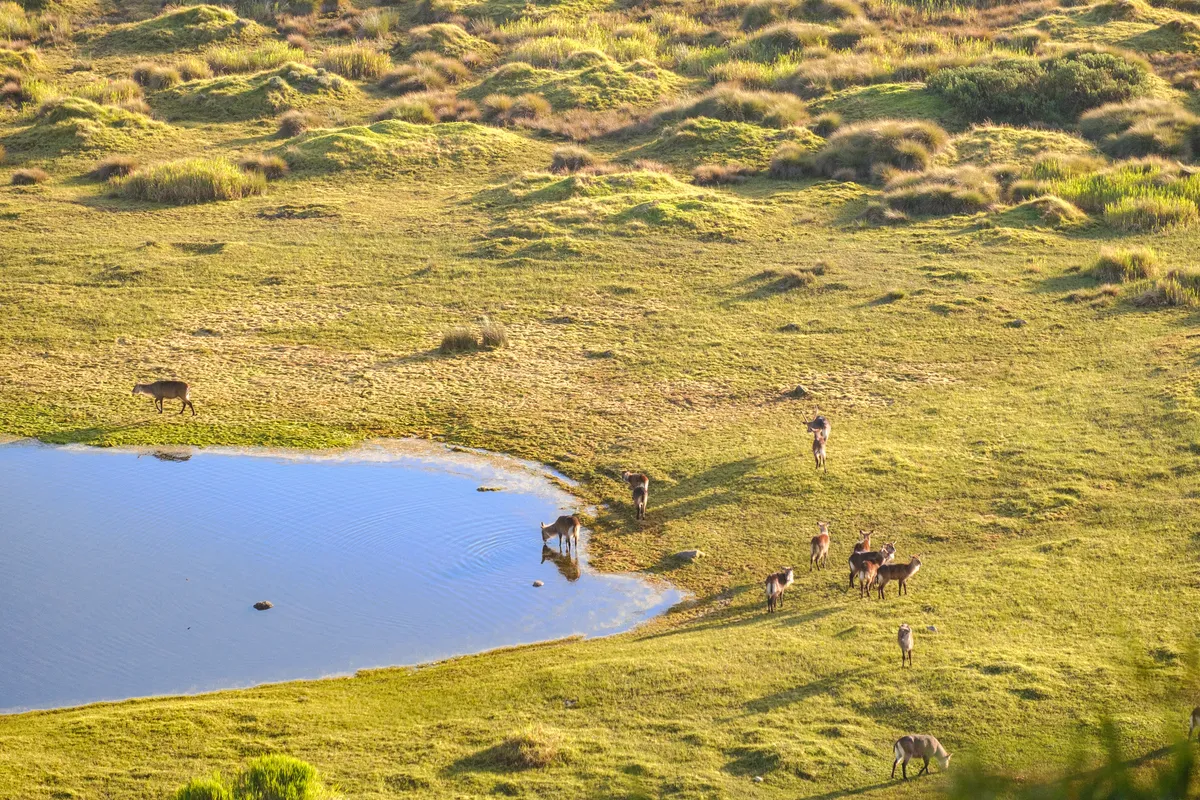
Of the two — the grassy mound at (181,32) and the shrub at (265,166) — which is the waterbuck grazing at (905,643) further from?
the grassy mound at (181,32)

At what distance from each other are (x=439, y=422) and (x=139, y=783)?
Result: 10.9m

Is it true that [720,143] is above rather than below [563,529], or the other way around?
above

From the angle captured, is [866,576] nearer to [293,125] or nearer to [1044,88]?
[293,125]

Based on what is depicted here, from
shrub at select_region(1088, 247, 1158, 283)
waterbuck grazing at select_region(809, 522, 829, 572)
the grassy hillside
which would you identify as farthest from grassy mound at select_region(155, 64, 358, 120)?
waterbuck grazing at select_region(809, 522, 829, 572)

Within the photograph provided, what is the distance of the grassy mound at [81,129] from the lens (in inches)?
1503

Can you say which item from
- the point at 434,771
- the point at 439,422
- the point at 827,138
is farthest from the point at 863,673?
the point at 827,138

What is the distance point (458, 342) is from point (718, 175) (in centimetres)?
1550

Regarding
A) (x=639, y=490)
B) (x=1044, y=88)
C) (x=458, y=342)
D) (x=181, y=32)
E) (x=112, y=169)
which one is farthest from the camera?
(x=181, y=32)

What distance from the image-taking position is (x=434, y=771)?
10.3 meters

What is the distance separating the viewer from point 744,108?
4144 centimetres

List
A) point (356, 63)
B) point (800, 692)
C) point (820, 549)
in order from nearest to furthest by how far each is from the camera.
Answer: point (800, 692) → point (820, 549) → point (356, 63)

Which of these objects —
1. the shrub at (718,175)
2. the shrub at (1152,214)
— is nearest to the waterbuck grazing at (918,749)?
the shrub at (1152,214)

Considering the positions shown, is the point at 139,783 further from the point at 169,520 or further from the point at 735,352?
the point at 735,352

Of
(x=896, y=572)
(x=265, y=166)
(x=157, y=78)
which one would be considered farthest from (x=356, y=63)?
(x=896, y=572)
